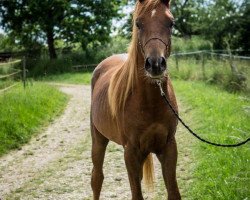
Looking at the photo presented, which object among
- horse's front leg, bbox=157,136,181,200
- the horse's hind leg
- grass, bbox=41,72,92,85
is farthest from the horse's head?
grass, bbox=41,72,92,85

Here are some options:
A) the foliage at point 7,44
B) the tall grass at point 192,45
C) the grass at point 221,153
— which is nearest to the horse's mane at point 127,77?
the grass at point 221,153

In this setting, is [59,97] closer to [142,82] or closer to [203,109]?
[203,109]

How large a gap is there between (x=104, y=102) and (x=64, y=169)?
2215 mm

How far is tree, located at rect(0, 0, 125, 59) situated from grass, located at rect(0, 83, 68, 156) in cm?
1457

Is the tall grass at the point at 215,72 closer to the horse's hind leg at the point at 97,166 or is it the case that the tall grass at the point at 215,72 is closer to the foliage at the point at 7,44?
the horse's hind leg at the point at 97,166

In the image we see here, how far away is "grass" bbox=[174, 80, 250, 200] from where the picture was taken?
3.98 m

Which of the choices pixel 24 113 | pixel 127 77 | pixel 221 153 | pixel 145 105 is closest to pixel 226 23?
pixel 24 113

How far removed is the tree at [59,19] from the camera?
2604 centimetres

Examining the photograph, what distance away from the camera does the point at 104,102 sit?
4.07 meters

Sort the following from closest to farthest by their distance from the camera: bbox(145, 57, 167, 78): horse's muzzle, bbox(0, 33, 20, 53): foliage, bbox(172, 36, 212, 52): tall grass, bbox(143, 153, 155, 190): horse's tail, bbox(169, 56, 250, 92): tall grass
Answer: bbox(145, 57, 167, 78): horse's muzzle → bbox(143, 153, 155, 190): horse's tail → bbox(169, 56, 250, 92): tall grass → bbox(172, 36, 212, 52): tall grass → bbox(0, 33, 20, 53): foliage

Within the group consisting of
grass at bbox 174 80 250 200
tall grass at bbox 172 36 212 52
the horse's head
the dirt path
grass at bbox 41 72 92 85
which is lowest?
the dirt path

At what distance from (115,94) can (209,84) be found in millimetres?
9657

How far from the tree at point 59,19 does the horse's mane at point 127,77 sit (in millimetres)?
22812

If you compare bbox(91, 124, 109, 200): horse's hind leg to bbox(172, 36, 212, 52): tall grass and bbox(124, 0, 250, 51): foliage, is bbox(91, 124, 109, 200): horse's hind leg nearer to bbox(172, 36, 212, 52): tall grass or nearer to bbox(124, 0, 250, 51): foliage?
bbox(124, 0, 250, 51): foliage
